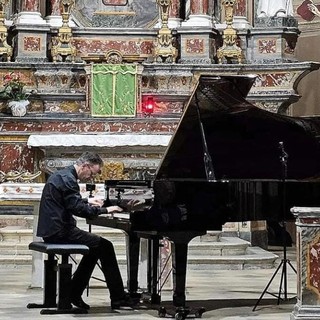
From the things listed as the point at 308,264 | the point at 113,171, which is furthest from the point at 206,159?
the point at 113,171

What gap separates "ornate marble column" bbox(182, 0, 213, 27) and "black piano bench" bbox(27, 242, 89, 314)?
317 inches

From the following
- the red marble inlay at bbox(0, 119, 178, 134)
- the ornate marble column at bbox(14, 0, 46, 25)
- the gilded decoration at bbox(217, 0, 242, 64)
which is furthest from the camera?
the ornate marble column at bbox(14, 0, 46, 25)

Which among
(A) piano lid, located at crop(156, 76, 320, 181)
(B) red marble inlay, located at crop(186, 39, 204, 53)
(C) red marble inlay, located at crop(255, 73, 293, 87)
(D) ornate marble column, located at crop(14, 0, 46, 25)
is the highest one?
(D) ornate marble column, located at crop(14, 0, 46, 25)

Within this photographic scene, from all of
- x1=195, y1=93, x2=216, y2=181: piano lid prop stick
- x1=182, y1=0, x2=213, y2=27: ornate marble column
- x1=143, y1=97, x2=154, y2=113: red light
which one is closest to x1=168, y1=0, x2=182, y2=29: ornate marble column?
x1=182, y1=0, x2=213, y2=27: ornate marble column

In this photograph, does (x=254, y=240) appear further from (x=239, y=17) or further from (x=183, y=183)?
(x=183, y=183)

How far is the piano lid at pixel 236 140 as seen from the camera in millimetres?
8867

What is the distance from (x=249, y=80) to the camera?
9484mm

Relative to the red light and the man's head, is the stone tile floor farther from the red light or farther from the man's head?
the red light

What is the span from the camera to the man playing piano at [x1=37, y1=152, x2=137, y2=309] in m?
8.69

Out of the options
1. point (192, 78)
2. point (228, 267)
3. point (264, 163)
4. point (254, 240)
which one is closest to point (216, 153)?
point (264, 163)

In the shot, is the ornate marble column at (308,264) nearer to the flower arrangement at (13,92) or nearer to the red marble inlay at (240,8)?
the flower arrangement at (13,92)

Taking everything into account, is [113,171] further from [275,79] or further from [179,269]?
[179,269]

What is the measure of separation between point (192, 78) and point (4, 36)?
9.20ft

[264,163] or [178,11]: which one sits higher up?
[178,11]
